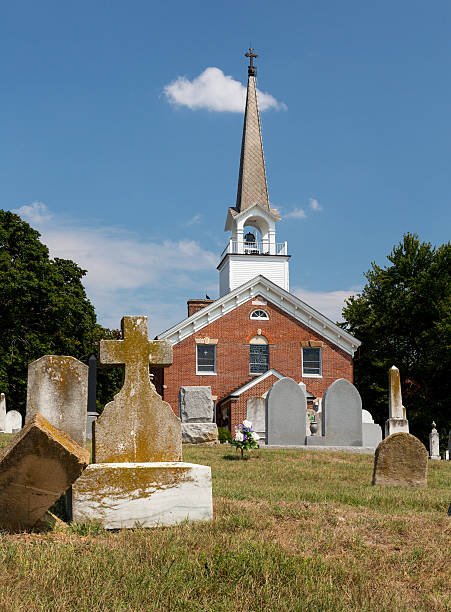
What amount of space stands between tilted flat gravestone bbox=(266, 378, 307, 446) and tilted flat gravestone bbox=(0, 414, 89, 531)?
48.9ft

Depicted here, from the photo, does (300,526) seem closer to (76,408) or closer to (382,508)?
(382,508)

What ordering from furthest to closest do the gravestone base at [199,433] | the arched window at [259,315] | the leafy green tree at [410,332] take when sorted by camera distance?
the leafy green tree at [410,332] → the arched window at [259,315] → the gravestone base at [199,433]

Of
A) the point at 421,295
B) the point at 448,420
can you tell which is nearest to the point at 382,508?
the point at 448,420

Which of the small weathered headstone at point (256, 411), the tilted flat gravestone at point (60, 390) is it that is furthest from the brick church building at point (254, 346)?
the tilted flat gravestone at point (60, 390)

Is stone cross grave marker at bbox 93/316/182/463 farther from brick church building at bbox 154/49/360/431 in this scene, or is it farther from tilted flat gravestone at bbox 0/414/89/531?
brick church building at bbox 154/49/360/431

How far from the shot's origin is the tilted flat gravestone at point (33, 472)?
4918 millimetres

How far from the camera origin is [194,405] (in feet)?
66.8

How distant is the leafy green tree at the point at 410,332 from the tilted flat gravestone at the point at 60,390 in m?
32.2

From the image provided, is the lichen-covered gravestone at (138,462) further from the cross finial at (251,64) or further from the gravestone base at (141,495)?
the cross finial at (251,64)

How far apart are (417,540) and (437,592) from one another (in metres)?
1.28

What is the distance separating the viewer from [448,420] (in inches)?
1513

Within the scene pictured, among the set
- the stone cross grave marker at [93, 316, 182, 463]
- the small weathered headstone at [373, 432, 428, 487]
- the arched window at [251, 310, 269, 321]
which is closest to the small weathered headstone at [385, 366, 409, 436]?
the small weathered headstone at [373, 432, 428, 487]

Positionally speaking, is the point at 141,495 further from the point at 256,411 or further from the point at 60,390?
the point at 256,411

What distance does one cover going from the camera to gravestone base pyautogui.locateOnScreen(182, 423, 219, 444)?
63.9 ft
